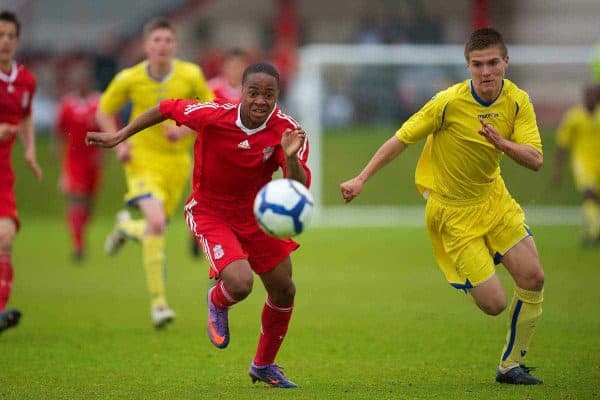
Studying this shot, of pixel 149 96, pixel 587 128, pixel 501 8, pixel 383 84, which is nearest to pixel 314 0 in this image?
pixel 501 8

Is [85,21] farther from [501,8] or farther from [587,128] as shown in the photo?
[587,128]

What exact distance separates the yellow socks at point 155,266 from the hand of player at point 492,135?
4354mm

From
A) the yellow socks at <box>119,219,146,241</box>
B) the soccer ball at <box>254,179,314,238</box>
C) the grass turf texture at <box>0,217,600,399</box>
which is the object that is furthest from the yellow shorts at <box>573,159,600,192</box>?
the soccer ball at <box>254,179,314,238</box>

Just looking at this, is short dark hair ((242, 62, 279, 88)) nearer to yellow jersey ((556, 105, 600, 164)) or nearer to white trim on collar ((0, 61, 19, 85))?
white trim on collar ((0, 61, 19, 85))

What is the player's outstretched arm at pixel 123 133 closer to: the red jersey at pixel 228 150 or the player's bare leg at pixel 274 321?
the red jersey at pixel 228 150

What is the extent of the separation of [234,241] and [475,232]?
65.4 inches

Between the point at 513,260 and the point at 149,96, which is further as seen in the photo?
the point at 149,96

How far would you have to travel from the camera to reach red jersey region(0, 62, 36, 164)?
10.1m

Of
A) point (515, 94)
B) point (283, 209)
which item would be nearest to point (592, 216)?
point (515, 94)

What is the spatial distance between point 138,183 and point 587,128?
955cm

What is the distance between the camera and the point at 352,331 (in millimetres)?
10578

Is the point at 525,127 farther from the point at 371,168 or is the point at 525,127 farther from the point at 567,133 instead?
the point at 567,133

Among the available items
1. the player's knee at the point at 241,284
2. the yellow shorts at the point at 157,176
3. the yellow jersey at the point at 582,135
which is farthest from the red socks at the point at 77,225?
the player's knee at the point at 241,284

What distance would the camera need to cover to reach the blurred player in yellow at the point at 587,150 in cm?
1850
